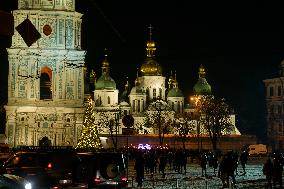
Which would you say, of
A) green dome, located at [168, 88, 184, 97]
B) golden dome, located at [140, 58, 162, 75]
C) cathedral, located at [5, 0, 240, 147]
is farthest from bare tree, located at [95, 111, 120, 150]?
cathedral, located at [5, 0, 240, 147]

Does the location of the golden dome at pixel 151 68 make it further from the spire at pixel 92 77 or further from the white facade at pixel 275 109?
the white facade at pixel 275 109

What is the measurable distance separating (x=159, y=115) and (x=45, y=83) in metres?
28.7

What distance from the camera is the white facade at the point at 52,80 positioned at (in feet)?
219

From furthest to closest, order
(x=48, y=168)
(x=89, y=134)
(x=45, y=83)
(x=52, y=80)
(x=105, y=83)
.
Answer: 1. (x=105, y=83)
2. (x=45, y=83)
3. (x=52, y=80)
4. (x=89, y=134)
5. (x=48, y=168)

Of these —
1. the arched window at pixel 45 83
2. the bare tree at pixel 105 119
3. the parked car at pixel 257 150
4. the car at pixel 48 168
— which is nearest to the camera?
the car at pixel 48 168

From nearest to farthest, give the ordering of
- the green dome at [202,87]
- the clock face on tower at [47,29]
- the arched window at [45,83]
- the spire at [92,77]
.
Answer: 1. the clock face on tower at [47,29]
2. the arched window at [45,83]
3. the green dome at [202,87]
4. the spire at [92,77]

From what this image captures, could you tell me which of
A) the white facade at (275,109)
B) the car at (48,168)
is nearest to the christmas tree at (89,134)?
the white facade at (275,109)

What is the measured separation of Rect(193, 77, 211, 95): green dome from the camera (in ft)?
367

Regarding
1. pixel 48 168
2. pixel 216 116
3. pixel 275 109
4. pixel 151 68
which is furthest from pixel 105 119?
pixel 48 168

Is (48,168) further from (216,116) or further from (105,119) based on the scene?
(105,119)

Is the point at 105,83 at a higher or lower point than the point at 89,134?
higher

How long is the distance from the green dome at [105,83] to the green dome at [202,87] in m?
13.9

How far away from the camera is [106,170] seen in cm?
1995

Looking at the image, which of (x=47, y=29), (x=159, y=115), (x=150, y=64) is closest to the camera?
(x=47, y=29)
